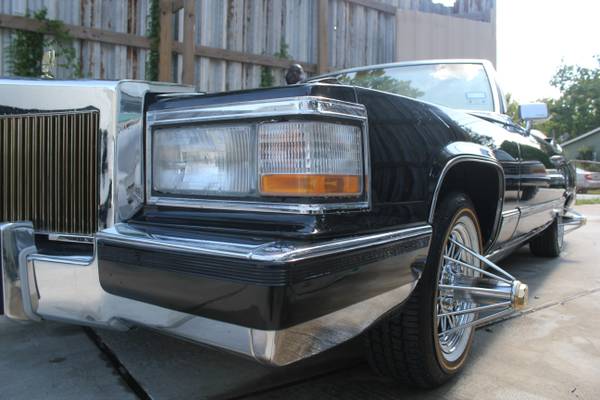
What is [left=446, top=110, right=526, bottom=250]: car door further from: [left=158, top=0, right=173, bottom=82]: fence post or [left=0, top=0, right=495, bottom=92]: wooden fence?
[left=158, top=0, right=173, bottom=82]: fence post

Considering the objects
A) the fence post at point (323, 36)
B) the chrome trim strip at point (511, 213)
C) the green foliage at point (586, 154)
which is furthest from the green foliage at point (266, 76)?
the green foliage at point (586, 154)

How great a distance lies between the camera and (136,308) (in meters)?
1.70

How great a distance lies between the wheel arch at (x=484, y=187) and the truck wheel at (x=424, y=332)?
0.14m

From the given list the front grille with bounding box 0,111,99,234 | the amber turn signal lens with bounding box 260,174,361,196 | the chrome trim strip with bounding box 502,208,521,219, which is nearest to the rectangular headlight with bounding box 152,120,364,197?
the amber turn signal lens with bounding box 260,174,361,196

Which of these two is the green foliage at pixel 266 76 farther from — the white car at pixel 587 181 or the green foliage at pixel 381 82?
the white car at pixel 587 181

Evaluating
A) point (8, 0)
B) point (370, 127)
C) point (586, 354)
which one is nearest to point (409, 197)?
point (370, 127)

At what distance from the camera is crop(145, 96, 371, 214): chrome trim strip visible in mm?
1507

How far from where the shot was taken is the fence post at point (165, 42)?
5.62 metres

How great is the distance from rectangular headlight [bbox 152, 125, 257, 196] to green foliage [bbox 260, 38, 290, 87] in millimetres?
5264

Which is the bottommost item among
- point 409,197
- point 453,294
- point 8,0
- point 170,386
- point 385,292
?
point 170,386

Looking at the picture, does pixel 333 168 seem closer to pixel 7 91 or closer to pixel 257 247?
pixel 257 247

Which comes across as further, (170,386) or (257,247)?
(170,386)

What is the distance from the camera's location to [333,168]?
155 cm

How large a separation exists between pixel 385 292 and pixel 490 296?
0.84m
